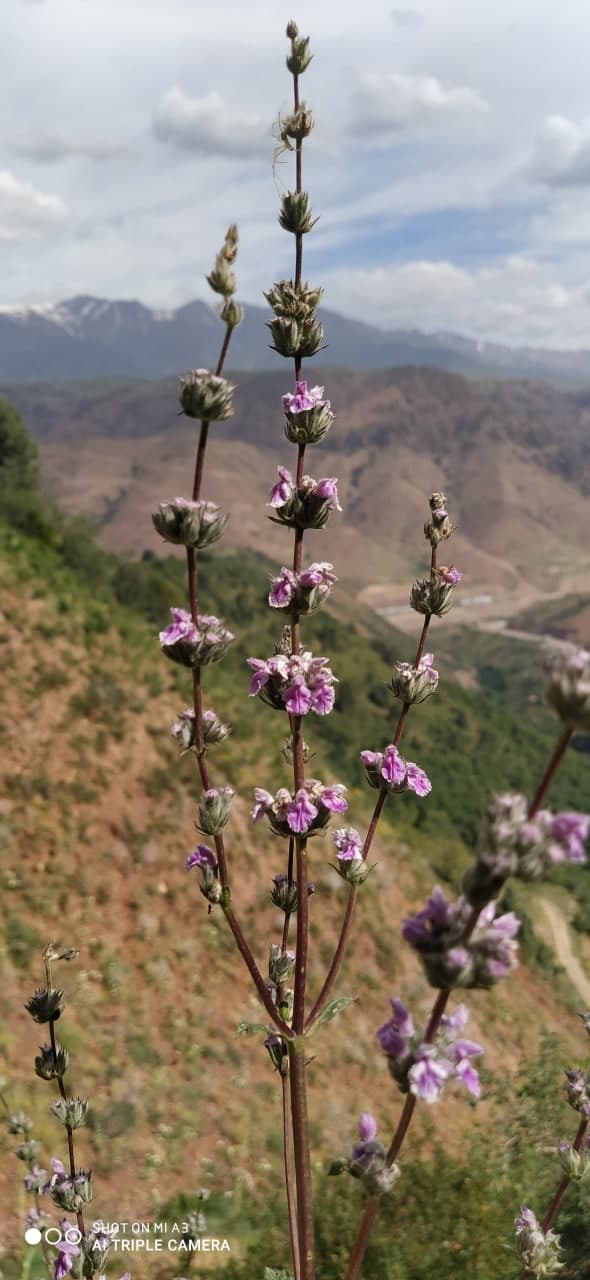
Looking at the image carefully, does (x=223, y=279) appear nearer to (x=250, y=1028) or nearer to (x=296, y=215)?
(x=296, y=215)

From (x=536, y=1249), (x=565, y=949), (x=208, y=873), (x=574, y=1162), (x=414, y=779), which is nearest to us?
(x=208, y=873)

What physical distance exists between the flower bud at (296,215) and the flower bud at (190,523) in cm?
151

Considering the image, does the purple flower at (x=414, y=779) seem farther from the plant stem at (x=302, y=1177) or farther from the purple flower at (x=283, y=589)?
the plant stem at (x=302, y=1177)

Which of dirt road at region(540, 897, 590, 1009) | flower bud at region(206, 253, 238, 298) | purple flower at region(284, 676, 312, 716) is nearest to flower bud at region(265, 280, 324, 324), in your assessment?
flower bud at region(206, 253, 238, 298)

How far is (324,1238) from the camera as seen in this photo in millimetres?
9617

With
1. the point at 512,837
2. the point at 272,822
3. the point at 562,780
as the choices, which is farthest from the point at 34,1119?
the point at 562,780

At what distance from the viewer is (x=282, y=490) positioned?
3297 millimetres

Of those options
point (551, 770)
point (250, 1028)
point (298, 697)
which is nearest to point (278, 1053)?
point (250, 1028)

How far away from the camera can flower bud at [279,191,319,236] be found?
11.3ft

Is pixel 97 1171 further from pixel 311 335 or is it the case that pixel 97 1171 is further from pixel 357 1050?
pixel 311 335

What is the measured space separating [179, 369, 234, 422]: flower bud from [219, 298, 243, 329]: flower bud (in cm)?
26

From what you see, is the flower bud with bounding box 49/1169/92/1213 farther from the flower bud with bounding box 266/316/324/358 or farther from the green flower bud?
the green flower bud

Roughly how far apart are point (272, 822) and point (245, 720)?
23.4 meters

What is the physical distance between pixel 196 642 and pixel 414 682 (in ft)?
4.49
